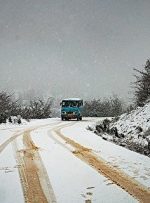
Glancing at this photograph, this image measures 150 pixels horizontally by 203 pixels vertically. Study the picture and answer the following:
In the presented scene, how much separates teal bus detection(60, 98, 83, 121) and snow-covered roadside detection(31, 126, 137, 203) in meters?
24.8

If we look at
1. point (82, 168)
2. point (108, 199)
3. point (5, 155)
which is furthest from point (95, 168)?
point (5, 155)

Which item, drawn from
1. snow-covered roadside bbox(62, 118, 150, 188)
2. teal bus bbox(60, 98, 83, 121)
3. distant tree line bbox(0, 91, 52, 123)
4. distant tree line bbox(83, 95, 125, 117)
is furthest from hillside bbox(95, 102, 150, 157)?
distant tree line bbox(83, 95, 125, 117)

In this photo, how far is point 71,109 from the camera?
32812 millimetres

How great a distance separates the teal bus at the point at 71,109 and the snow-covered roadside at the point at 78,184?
24.8 m

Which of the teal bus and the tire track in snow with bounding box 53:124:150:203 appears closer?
the tire track in snow with bounding box 53:124:150:203

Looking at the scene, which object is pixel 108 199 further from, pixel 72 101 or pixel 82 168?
pixel 72 101

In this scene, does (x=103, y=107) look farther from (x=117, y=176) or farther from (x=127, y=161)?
(x=117, y=176)

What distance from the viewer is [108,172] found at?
240 inches

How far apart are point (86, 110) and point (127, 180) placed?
44.6 metres

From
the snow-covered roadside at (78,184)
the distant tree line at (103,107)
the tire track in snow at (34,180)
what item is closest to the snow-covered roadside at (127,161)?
the snow-covered roadside at (78,184)

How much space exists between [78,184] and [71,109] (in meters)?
27.6

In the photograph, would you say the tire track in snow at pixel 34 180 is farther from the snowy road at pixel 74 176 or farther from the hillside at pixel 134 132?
the hillside at pixel 134 132

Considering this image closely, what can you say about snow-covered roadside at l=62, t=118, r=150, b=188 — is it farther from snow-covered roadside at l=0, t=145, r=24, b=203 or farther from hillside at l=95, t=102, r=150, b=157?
snow-covered roadside at l=0, t=145, r=24, b=203

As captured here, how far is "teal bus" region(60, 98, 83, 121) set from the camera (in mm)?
32656
